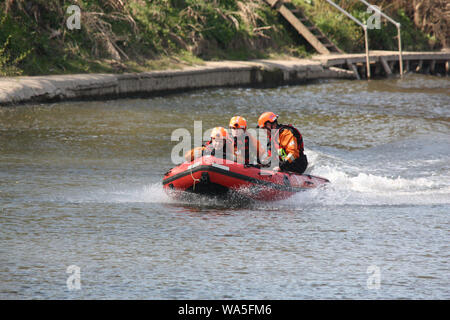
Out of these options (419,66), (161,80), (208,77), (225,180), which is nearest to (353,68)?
(419,66)

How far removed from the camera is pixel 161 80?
25312mm

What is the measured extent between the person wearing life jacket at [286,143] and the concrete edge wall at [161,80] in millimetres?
9654

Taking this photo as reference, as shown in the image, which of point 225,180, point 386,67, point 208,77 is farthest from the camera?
point 386,67

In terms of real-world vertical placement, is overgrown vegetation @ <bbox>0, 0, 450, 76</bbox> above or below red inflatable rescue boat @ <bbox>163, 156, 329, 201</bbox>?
above

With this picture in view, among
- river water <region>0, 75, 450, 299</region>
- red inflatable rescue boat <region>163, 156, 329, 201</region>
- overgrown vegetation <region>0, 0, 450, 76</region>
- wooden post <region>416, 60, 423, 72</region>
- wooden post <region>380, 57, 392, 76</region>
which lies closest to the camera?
river water <region>0, 75, 450, 299</region>

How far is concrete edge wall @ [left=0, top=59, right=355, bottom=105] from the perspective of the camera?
2080cm

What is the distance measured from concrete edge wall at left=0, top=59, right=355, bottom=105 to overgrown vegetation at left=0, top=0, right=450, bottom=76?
0.77m

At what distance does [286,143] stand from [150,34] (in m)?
16.4

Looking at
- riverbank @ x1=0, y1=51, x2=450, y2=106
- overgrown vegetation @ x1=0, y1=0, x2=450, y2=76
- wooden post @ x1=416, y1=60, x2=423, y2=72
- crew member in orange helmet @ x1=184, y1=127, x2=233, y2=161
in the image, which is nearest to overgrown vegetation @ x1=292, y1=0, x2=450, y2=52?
overgrown vegetation @ x1=0, y1=0, x2=450, y2=76

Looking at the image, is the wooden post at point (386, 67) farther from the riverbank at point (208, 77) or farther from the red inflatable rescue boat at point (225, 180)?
the red inflatable rescue boat at point (225, 180)

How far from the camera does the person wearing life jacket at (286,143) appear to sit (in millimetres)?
12203

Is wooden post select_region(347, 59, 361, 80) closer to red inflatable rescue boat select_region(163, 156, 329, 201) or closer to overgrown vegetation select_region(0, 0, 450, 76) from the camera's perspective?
overgrown vegetation select_region(0, 0, 450, 76)

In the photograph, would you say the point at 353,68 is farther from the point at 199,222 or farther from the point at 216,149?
the point at 199,222

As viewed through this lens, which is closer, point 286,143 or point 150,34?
point 286,143
